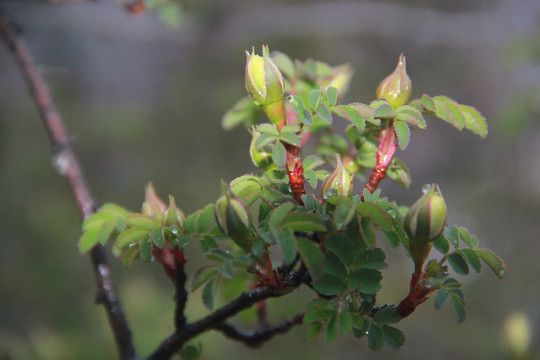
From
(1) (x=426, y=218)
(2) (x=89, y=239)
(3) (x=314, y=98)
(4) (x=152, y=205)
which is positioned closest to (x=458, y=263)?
(1) (x=426, y=218)

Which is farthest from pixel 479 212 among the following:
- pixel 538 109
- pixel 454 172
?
pixel 538 109

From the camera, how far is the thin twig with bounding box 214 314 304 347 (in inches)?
36.3

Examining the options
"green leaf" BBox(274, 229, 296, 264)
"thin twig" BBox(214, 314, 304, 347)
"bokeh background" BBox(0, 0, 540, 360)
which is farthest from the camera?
"bokeh background" BBox(0, 0, 540, 360)

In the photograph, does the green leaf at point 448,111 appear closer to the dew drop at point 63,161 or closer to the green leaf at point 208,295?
the green leaf at point 208,295

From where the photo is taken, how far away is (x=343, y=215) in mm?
653

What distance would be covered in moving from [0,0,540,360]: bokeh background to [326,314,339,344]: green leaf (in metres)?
1.31

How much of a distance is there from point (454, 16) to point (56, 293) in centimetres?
450

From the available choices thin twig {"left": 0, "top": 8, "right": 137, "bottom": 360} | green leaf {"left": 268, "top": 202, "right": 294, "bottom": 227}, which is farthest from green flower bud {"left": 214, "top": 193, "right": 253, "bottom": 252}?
thin twig {"left": 0, "top": 8, "right": 137, "bottom": 360}

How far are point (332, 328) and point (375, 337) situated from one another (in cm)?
7

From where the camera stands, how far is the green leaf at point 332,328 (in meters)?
0.69

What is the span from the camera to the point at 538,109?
243cm

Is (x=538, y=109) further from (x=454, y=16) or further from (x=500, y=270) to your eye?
(x=454, y=16)

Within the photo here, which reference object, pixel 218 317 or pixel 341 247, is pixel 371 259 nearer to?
pixel 341 247

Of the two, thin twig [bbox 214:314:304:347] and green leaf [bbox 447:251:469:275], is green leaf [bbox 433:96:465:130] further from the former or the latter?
thin twig [bbox 214:314:304:347]
